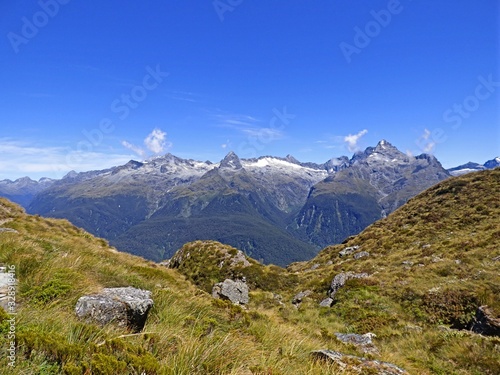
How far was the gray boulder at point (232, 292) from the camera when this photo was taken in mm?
25786

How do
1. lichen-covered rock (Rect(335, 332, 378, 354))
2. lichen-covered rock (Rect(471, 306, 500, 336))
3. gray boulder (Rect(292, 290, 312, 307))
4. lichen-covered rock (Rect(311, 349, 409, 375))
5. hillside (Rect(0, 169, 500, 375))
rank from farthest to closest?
gray boulder (Rect(292, 290, 312, 307))
lichen-covered rock (Rect(471, 306, 500, 336))
lichen-covered rock (Rect(335, 332, 378, 354))
lichen-covered rock (Rect(311, 349, 409, 375))
hillside (Rect(0, 169, 500, 375))

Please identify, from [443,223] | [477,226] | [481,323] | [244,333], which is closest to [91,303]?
[244,333]

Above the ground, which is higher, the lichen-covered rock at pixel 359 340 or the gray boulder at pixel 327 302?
the lichen-covered rock at pixel 359 340

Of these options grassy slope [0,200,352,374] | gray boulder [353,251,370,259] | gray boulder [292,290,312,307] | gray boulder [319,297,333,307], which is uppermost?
grassy slope [0,200,352,374]

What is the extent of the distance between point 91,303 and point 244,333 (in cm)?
410

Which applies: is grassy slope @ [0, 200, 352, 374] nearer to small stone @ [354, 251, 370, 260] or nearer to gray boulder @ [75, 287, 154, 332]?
gray boulder @ [75, 287, 154, 332]

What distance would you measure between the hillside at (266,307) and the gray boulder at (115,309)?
0.28 m

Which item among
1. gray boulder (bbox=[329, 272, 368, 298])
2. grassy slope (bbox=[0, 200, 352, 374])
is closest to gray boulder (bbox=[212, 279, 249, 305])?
gray boulder (bbox=[329, 272, 368, 298])

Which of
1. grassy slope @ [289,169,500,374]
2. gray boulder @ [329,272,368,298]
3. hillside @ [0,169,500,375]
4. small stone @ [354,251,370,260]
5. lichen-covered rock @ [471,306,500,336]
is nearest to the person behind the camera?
hillside @ [0,169,500,375]

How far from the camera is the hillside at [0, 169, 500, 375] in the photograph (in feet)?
16.6

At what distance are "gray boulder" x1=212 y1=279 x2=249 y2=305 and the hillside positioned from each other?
1.20m

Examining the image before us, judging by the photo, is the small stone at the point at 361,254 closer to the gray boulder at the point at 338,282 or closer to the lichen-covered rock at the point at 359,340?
the gray boulder at the point at 338,282

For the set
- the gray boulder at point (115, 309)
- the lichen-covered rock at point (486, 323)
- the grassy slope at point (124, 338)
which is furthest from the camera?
the lichen-covered rock at point (486, 323)

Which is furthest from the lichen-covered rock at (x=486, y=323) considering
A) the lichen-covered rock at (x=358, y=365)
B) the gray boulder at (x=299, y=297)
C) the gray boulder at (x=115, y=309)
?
the gray boulder at (x=115, y=309)
